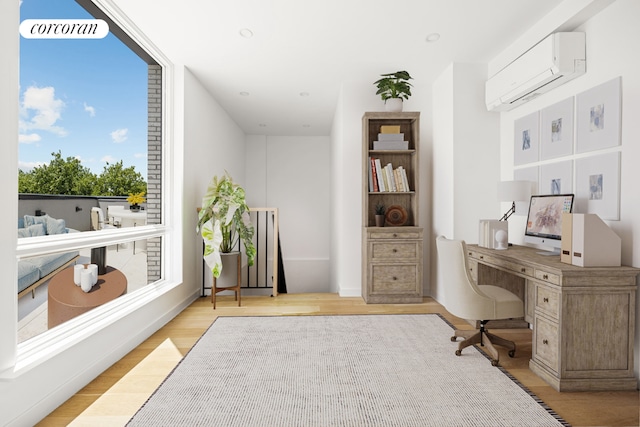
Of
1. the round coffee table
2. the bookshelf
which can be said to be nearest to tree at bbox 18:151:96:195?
the round coffee table

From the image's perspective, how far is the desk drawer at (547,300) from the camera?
7.31ft

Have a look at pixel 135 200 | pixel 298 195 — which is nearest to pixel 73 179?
pixel 135 200

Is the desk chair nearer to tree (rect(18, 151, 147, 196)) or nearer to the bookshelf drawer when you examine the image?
the bookshelf drawer

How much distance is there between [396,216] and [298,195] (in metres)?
3.54

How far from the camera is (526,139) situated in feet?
11.2

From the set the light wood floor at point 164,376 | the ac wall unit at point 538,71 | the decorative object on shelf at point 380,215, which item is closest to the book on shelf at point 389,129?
the decorative object on shelf at point 380,215

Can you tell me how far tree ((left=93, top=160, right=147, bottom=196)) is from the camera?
273cm

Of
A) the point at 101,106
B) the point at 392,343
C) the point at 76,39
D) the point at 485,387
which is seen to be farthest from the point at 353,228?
the point at 76,39

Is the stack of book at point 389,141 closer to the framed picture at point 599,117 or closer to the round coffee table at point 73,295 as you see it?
the framed picture at point 599,117

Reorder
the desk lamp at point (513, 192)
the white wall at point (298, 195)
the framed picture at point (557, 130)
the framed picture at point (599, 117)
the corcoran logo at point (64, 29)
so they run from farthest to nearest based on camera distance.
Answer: the white wall at point (298, 195), the desk lamp at point (513, 192), the framed picture at point (557, 130), the framed picture at point (599, 117), the corcoran logo at point (64, 29)

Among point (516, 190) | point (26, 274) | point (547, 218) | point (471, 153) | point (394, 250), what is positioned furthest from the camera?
point (394, 250)

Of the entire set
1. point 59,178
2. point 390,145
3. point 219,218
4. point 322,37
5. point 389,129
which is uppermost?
point 322,37

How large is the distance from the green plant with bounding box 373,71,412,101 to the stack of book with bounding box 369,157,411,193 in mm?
807

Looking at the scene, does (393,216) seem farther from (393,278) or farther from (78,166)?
(78,166)
